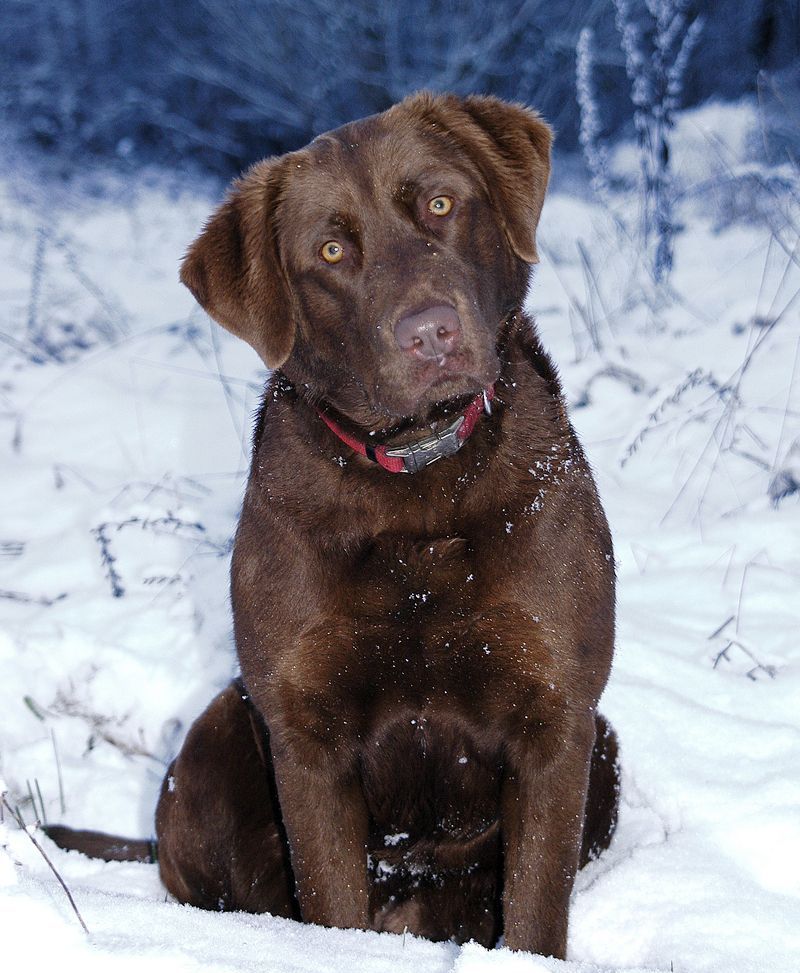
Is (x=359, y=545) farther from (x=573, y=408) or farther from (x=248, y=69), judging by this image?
(x=248, y=69)

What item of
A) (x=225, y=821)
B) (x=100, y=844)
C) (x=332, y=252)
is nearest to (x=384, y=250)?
(x=332, y=252)

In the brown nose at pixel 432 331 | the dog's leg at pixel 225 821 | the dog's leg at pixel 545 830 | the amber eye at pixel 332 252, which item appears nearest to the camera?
the brown nose at pixel 432 331

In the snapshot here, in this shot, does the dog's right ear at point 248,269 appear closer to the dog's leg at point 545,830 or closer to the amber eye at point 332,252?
the amber eye at point 332,252

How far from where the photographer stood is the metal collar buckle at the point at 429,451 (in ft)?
7.84

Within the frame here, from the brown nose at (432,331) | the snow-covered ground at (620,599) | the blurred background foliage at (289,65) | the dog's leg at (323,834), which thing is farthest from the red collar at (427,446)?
the blurred background foliage at (289,65)

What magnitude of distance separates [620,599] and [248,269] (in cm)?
199

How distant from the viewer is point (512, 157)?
254 centimetres

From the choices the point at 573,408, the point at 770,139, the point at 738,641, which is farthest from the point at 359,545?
the point at 770,139

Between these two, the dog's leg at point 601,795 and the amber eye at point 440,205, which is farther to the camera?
the dog's leg at point 601,795

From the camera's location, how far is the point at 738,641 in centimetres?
358

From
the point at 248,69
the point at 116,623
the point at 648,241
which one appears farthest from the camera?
the point at 248,69

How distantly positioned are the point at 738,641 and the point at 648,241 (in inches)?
147

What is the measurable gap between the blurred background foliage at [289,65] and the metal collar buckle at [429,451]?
558 cm

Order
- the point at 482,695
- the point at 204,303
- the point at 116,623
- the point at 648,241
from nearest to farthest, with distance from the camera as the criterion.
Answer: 1. the point at 482,695
2. the point at 204,303
3. the point at 116,623
4. the point at 648,241
